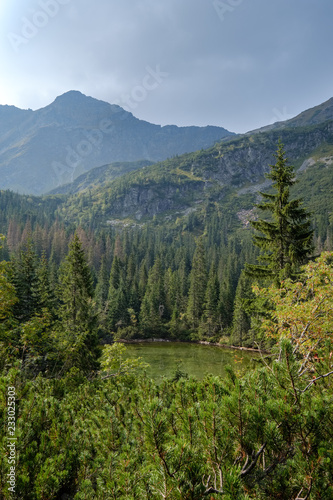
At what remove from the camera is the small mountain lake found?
123 ft

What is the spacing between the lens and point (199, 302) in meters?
71.0

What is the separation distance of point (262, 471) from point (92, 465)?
1.91 metres

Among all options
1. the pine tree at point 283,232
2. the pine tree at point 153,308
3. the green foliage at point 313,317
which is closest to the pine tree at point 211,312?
the pine tree at point 153,308

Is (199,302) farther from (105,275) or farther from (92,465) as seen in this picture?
(92,465)

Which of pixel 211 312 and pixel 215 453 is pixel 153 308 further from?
pixel 215 453

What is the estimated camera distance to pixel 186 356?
4803 cm

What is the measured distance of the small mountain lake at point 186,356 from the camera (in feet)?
123

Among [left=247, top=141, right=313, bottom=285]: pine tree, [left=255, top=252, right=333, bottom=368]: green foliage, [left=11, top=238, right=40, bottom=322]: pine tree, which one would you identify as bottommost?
[left=11, top=238, right=40, bottom=322]: pine tree

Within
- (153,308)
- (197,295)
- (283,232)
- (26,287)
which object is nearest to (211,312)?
(197,295)

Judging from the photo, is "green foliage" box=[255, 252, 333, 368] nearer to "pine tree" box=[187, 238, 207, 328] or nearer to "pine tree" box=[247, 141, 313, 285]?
"pine tree" box=[247, 141, 313, 285]

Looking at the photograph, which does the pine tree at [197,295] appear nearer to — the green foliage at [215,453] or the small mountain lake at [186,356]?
the small mountain lake at [186,356]

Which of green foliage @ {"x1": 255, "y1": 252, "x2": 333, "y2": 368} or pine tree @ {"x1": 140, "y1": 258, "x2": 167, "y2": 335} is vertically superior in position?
green foliage @ {"x1": 255, "y1": 252, "x2": 333, "y2": 368}

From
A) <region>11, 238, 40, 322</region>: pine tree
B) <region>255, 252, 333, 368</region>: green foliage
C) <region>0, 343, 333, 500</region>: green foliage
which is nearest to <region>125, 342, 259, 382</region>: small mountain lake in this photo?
<region>11, 238, 40, 322</region>: pine tree

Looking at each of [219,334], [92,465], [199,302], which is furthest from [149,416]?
[199,302]
